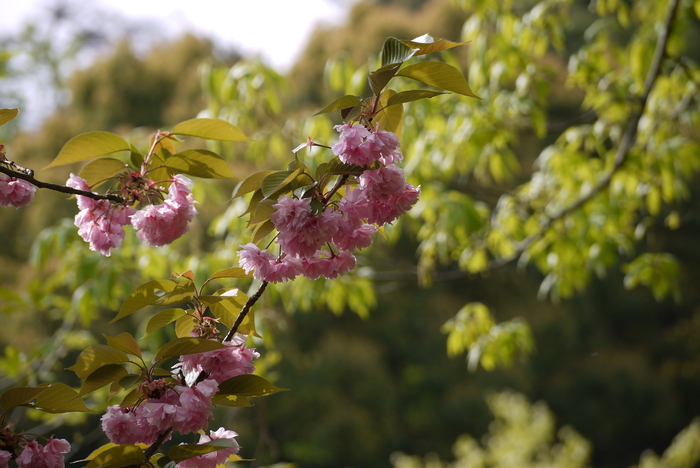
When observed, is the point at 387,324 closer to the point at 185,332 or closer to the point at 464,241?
the point at 464,241

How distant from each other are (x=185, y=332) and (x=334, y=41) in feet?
11.2

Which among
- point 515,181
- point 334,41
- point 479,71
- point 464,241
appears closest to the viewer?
point 479,71

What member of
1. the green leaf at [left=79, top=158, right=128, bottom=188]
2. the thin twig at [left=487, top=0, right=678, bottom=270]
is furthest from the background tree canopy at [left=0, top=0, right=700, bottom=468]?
the green leaf at [left=79, top=158, right=128, bottom=188]

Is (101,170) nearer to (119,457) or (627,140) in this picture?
(119,457)

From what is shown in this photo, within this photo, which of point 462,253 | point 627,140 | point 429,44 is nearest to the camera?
point 429,44

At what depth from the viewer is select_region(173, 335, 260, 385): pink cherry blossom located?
42 centimetres

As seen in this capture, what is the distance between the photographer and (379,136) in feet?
1.23

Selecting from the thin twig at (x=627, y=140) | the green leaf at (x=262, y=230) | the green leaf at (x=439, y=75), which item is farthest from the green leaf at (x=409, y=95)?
the thin twig at (x=627, y=140)

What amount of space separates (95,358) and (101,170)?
160mm

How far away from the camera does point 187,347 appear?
1.26 feet

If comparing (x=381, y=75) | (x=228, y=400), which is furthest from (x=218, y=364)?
(x=381, y=75)

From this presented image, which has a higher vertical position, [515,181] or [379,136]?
[515,181]

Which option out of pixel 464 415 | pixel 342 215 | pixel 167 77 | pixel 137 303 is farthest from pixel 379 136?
pixel 464 415

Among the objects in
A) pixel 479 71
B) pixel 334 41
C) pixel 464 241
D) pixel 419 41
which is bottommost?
pixel 419 41
